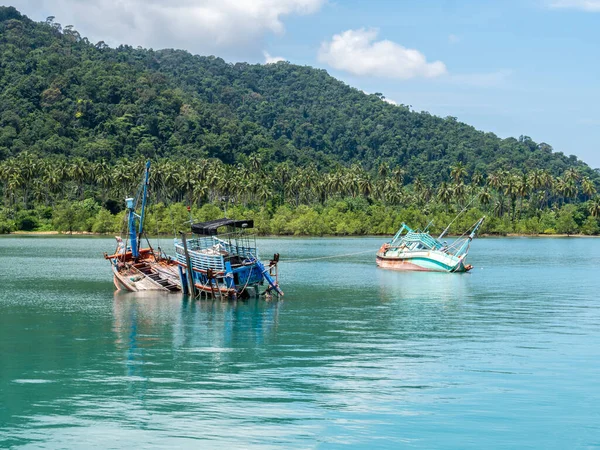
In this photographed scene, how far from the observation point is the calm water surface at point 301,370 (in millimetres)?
28281

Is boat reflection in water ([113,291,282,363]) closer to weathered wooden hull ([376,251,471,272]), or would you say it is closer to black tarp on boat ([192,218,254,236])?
black tarp on boat ([192,218,254,236])

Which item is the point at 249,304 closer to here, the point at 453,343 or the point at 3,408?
the point at 453,343

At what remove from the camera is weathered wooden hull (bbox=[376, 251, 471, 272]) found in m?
97.7

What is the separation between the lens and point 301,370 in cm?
3747

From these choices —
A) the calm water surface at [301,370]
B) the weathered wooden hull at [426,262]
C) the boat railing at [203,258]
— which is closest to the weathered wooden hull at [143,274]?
the calm water surface at [301,370]

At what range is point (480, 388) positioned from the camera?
34438 mm

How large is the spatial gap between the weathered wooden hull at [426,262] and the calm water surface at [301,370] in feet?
78.5

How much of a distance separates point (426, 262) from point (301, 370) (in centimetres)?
6426

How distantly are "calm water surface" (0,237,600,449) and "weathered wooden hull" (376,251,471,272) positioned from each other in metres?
23.9

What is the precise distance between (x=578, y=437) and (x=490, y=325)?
25142mm

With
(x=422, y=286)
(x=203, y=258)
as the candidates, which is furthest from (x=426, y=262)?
(x=203, y=258)

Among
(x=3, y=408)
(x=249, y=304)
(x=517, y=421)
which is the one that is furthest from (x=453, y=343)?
(x=3, y=408)

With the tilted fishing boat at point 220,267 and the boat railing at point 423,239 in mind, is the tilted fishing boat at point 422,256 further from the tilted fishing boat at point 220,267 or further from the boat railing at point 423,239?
the tilted fishing boat at point 220,267

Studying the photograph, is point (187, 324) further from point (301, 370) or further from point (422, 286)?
point (422, 286)
